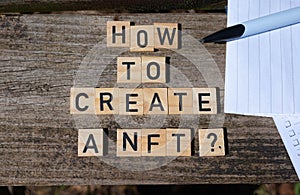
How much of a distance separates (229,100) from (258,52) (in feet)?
0.30

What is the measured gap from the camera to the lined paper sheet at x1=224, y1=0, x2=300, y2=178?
0.69 meters


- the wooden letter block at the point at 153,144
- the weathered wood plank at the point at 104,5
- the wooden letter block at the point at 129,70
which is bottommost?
the wooden letter block at the point at 153,144

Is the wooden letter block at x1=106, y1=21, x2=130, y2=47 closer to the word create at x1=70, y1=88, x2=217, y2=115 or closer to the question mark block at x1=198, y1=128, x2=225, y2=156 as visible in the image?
the word create at x1=70, y1=88, x2=217, y2=115

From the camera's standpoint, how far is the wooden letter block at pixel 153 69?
2.33ft

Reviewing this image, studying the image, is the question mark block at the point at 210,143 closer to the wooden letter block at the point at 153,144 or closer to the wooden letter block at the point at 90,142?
the wooden letter block at the point at 153,144

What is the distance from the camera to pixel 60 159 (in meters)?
0.69

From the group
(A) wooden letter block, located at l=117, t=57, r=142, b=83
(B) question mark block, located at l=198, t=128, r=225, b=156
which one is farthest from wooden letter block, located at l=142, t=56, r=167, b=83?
(B) question mark block, located at l=198, t=128, r=225, b=156

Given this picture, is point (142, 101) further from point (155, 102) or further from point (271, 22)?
point (271, 22)

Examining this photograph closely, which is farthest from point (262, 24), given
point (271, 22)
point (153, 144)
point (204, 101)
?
point (153, 144)

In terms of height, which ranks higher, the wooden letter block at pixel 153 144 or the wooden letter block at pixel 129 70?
the wooden letter block at pixel 129 70

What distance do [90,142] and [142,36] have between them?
195 mm

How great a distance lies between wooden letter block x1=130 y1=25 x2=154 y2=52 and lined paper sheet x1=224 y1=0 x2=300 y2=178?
0.42ft

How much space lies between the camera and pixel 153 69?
0.71m

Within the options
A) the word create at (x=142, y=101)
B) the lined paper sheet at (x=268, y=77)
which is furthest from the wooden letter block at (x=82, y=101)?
the lined paper sheet at (x=268, y=77)
